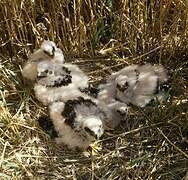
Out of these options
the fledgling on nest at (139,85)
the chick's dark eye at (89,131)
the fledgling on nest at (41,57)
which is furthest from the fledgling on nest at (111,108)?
the fledgling on nest at (41,57)

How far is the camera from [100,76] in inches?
125

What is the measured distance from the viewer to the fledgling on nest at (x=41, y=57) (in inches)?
117

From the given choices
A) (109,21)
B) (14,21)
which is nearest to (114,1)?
(109,21)

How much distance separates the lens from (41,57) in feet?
9.86

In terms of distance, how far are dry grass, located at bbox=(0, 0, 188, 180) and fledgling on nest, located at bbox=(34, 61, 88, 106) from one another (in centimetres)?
11

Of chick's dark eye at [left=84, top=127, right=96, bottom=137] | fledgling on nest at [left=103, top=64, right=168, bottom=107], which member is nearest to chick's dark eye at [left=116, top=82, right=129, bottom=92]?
fledgling on nest at [left=103, top=64, right=168, bottom=107]

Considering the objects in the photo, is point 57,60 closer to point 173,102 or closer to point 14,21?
point 14,21

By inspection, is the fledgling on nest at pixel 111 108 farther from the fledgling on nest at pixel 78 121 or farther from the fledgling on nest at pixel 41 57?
the fledgling on nest at pixel 41 57

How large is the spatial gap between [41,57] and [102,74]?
383 mm

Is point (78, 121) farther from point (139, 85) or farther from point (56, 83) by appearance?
point (139, 85)

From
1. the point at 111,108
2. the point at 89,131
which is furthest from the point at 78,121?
the point at 111,108

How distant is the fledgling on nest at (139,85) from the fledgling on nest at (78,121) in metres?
0.19

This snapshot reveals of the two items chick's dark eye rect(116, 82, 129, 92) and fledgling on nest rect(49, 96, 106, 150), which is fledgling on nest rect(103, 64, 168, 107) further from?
fledgling on nest rect(49, 96, 106, 150)

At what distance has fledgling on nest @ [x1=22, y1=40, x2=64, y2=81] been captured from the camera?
296cm
